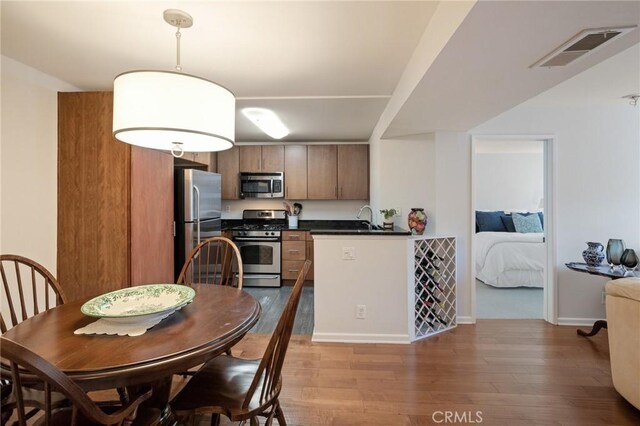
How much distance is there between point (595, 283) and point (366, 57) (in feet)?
10.5

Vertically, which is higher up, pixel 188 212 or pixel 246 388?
pixel 188 212

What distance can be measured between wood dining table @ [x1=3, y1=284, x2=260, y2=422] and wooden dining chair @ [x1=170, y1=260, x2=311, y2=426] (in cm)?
15

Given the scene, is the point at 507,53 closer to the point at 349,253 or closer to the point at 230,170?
the point at 349,253

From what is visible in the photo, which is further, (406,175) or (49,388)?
(406,175)

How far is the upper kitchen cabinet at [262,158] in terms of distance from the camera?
4652 mm

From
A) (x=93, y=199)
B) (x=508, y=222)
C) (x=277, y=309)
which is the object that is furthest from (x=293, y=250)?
(x=508, y=222)

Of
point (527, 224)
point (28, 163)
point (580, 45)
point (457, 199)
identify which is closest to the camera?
point (580, 45)

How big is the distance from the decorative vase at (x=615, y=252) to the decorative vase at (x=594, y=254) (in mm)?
57

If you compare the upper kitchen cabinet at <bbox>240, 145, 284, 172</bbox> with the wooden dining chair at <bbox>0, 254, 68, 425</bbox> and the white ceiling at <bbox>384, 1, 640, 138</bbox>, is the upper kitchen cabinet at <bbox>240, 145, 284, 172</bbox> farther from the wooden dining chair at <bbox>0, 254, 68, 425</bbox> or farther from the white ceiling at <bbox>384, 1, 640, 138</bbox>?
the wooden dining chair at <bbox>0, 254, 68, 425</bbox>

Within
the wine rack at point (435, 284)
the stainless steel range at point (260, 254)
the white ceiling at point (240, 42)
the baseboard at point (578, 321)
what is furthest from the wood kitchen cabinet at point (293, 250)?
the baseboard at point (578, 321)

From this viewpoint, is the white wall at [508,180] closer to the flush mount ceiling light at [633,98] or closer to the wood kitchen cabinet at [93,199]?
the flush mount ceiling light at [633,98]

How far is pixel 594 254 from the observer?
2699 millimetres

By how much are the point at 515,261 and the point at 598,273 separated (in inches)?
63.7

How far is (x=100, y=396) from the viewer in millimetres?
1880
